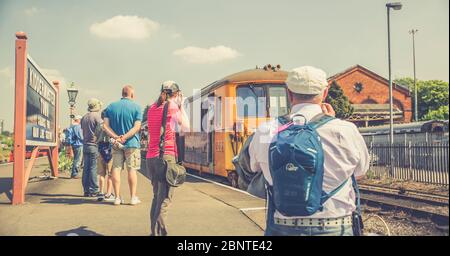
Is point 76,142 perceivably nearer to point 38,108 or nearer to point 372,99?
point 38,108

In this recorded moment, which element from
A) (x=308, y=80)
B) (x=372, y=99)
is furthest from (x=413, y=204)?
(x=372, y=99)

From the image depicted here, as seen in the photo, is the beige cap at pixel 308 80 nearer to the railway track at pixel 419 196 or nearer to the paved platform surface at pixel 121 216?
the paved platform surface at pixel 121 216

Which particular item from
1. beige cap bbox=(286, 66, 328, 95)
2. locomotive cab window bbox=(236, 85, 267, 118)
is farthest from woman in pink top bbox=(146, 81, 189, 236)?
locomotive cab window bbox=(236, 85, 267, 118)

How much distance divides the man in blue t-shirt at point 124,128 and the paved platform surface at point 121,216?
1.76ft

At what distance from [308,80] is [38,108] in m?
6.22

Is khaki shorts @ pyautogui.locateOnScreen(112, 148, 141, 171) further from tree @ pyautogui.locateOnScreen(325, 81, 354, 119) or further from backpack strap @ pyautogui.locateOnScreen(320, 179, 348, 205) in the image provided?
tree @ pyautogui.locateOnScreen(325, 81, 354, 119)

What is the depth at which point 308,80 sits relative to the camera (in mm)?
2141

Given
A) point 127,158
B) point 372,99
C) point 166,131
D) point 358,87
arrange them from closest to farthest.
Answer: point 166,131
point 127,158
point 372,99
point 358,87

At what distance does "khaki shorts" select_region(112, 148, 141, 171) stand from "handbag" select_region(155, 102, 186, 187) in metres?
1.80

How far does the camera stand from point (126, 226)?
13.4 ft

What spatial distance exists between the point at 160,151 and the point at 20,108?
3049 millimetres

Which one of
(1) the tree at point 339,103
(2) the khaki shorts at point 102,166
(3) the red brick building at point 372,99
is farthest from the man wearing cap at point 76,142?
(1) the tree at point 339,103

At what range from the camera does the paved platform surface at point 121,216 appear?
3805mm

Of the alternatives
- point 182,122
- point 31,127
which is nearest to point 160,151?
point 182,122
